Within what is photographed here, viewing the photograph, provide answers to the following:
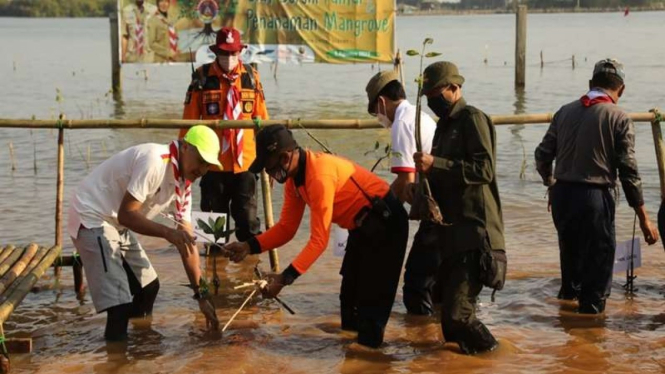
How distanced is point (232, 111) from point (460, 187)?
3313mm

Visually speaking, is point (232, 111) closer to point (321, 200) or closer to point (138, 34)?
point (321, 200)

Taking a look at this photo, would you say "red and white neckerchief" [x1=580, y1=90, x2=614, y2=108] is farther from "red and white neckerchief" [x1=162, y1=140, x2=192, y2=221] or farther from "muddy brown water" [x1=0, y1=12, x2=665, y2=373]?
"red and white neckerchief" [x1=162, y1=140, x2=192, y2=221]

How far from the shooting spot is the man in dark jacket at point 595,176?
21.3ft

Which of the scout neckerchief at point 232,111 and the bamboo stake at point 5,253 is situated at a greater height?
the scout neckerchief at point 232,111

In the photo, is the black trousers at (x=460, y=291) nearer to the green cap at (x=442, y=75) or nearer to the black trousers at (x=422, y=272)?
the black trousers at (x=422, y=272)

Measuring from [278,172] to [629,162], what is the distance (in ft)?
7.90

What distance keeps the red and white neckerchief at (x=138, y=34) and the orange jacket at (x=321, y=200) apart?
13085mm

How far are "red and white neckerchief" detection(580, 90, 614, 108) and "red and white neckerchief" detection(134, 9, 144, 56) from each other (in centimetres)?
1304

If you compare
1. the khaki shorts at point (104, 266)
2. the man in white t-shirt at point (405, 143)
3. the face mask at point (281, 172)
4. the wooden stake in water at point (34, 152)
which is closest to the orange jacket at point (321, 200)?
the face mask at point (281, 172)

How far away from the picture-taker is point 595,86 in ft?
21.8

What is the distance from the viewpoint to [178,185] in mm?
5980

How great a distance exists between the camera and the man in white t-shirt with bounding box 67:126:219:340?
579 cm

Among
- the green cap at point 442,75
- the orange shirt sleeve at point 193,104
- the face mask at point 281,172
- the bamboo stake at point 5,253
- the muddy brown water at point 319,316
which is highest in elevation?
the green cap at point 442,75

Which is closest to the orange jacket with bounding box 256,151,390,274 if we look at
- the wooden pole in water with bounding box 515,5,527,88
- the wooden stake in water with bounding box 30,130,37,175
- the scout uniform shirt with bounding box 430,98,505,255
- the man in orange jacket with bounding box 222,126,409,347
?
→ the man in orange jacket with bounding box 222,126,409,347
